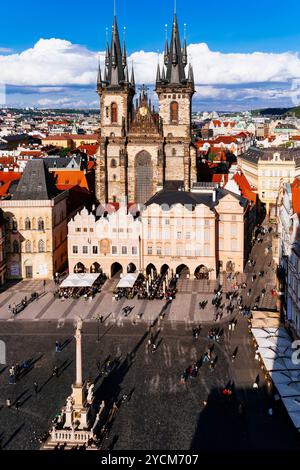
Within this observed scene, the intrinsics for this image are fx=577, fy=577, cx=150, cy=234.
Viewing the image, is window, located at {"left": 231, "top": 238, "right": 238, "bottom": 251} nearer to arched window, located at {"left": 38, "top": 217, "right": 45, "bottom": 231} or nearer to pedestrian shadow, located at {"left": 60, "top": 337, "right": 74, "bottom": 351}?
arched window, located at {"left": 38, "top": 217, "right": 45, "bottom": 231}

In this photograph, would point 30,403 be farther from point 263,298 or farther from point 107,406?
point 263,298

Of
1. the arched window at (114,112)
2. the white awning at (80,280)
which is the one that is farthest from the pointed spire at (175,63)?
the white awning at (80,280)

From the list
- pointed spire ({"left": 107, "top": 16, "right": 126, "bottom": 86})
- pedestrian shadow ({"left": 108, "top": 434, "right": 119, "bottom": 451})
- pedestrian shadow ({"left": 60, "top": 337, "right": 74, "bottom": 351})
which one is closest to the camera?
pedestrian shadow ({"left": 108, "top": 434, "right": 119, "bottom": 451})

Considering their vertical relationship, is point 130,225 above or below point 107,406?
above

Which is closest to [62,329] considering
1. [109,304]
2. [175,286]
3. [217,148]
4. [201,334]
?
[109,304]

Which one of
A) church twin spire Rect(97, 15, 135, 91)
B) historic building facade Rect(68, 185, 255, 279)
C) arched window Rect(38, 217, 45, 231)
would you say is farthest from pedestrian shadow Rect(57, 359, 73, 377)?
church twin spire Rect(97, 15, 135, 91)
